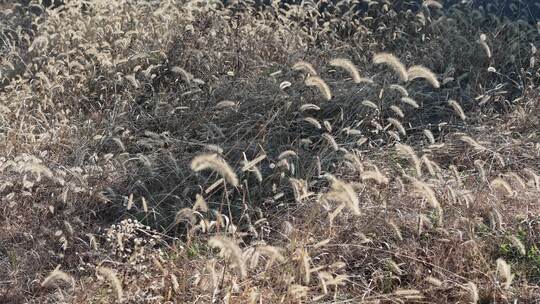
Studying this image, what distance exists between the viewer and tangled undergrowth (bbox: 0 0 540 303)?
3.21 meters

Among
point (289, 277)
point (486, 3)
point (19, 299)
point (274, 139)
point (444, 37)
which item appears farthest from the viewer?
point (486, 3)

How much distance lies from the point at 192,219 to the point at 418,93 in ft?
7.88

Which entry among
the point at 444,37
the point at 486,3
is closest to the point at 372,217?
the point at 444,37

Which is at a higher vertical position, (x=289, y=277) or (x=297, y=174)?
(x=289, y=277)

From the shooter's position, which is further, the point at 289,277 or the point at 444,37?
the point at 444,37

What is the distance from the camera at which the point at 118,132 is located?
477 centimetres

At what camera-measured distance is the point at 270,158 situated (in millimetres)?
4340

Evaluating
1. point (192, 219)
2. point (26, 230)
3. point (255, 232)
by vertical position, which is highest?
point (192, 219)

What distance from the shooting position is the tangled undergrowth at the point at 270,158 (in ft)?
10.5

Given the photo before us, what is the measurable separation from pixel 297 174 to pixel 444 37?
2159 mm

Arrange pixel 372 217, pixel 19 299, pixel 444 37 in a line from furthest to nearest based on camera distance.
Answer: pixel 444 37 < pixel 372 217 < pixel 19 299

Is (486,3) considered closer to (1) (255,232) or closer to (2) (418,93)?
(2) (418,93)

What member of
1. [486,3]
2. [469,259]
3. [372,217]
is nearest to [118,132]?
[372,217]

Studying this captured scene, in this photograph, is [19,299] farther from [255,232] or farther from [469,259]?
[469,259]
